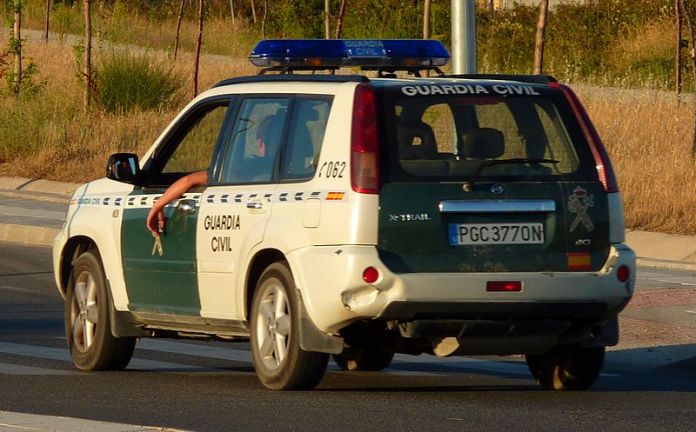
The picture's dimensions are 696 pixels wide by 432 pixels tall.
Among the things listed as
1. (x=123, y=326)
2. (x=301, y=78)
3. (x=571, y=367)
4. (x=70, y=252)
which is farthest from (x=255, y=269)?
(x=70, y=252)

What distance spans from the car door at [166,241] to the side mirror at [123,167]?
0.41 ft

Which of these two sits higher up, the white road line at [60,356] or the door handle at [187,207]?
the door handle at [187,207]

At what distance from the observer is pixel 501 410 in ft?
26.8

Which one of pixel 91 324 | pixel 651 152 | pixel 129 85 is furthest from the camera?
pixel 129 85

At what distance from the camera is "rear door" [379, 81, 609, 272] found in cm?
821

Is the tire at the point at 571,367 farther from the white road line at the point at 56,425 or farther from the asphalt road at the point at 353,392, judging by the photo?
the white road line at the point at 56,425

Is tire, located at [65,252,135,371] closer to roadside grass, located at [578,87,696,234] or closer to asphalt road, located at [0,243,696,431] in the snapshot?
asphalt road, located at [0,243,696,431]

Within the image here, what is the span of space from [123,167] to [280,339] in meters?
1.69

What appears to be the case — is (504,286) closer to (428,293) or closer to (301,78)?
(428,293)

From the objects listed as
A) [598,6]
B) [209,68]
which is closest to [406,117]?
[209,68]

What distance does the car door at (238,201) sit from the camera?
8.89m

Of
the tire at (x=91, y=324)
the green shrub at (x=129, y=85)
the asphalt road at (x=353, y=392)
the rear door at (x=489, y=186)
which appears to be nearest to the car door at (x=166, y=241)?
the tire at (x=91, y=324)

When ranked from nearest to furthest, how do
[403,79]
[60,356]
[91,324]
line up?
[403,79], [91,324], [60,356]

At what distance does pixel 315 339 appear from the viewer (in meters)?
8.36
